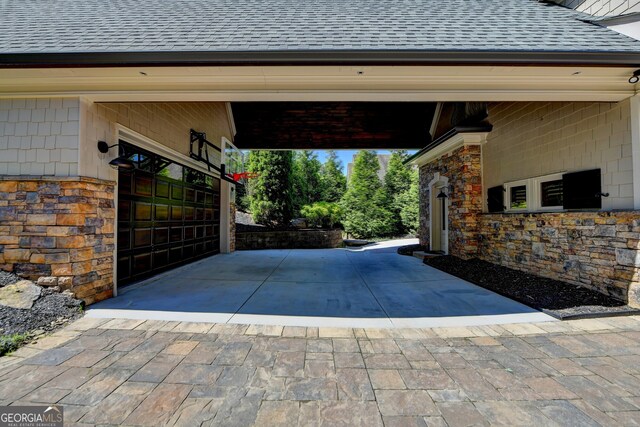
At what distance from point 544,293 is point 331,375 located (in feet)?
12.7

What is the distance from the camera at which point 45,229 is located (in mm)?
3689

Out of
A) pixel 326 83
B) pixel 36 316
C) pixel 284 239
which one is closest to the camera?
pixel 36 316

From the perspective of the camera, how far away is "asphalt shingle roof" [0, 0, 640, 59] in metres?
3.43

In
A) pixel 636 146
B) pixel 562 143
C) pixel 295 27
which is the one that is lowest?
pixel 636 146

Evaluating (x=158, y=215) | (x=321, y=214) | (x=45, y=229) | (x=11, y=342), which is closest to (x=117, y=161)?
(x=45, y=229)

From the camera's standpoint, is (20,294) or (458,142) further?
(458,142)

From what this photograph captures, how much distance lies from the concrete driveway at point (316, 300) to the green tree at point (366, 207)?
1066cm

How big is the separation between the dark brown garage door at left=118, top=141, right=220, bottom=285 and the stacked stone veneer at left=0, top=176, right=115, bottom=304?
80cm

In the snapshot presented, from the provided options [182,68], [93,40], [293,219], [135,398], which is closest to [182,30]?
[182,68]

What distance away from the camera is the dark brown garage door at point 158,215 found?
4727mm

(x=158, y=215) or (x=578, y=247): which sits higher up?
(x=158, y=215)

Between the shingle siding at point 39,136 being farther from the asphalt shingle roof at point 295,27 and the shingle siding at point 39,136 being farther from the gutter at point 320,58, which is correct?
the asphalt shingle roof at point 295,27

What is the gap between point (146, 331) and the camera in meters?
3.06

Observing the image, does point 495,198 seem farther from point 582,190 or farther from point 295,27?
point 295,27
